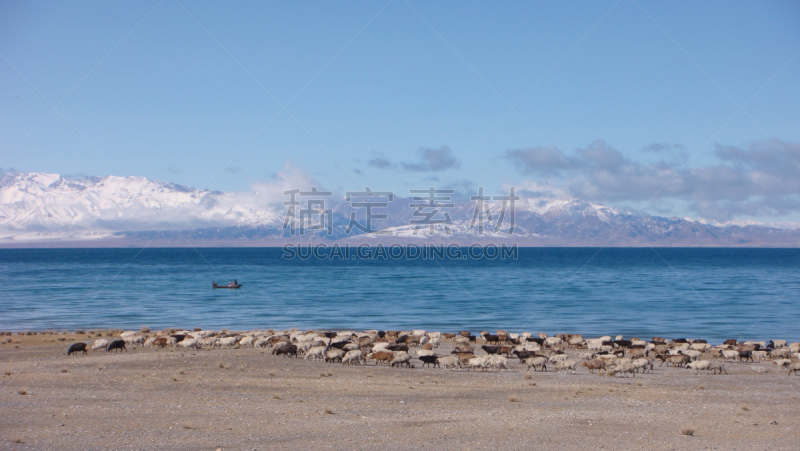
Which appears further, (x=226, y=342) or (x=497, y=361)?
(x=226, y=342)

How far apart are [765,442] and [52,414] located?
18855mm

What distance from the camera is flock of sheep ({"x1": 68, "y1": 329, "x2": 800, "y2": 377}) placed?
1142 inches

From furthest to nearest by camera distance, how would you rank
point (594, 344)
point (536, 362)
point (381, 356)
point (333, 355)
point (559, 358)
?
1. point (594, 344)
2. point (333, 355)
3. point (381, 356)
4. point (559, 358)
5. point (536, 362)

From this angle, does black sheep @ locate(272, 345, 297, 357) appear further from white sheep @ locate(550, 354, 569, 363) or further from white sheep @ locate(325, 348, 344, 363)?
white sheep @ locate(550, 354, 569, 363)

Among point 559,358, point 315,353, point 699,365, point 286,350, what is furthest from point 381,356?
point 699,365

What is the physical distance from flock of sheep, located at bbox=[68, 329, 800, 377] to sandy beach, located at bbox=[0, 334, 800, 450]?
0.99m

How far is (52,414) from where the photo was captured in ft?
56.6

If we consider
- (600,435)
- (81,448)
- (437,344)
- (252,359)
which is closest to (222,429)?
(81,448)

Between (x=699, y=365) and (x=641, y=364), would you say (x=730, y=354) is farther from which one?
(x=641, y=364)

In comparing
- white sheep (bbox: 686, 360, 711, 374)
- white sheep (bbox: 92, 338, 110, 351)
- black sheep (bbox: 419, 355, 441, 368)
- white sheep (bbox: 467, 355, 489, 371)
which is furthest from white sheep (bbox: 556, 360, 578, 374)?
white sheep (bbox: 92, 338, 110, 351)

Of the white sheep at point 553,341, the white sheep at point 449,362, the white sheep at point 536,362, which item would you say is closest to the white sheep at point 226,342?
the white sheep at point 449,362

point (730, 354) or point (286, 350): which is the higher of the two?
point (286, 350)

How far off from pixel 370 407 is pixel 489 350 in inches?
619

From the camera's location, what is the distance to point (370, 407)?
19609 millimetres
